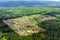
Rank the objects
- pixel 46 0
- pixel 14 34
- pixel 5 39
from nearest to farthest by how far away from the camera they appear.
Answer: pixel 5 39
pixel 14 34
pixel 46 0

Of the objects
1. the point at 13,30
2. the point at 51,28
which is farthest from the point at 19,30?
the point at 51,28

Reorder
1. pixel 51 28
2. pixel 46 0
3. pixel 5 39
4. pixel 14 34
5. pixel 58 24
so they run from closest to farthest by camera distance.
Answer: pixel 5 39 → pixel 14 34 → pixel 51 28 → pixel 58 24 → pixel 46 0

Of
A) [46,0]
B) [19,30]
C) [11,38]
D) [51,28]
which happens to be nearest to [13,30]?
[19,30]

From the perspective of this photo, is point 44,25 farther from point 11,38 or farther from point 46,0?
point 46,0

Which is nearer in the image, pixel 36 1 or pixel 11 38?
pixel 11 38

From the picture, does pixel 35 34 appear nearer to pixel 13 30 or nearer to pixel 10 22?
pixel 13 30

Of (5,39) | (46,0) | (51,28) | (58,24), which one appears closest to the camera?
(5,39)

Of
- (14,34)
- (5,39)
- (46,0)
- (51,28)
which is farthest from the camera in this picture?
(46,0)

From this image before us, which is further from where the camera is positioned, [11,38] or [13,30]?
[13,30]

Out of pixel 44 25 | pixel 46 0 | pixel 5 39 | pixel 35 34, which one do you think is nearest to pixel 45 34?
pixel 35 34
